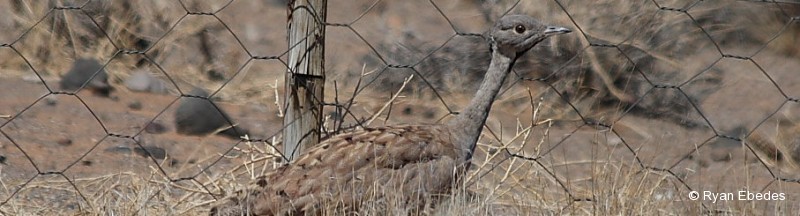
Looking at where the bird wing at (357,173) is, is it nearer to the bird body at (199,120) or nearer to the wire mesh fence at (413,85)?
the wire mesh fence at (413,85)

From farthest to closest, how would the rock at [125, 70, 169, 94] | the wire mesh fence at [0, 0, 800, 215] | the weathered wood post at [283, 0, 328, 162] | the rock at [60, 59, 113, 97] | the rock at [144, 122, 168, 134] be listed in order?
the rock at [125, 70, 169, 94]
the rock at [60, 59, 113, 97]
the rock at [144, 122, 168, 134]
the wire mesh fence at [0, 0, 800, 215]
the weathered wood post at [283, 0, 328, 162]

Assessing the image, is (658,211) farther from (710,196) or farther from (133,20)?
(133,20)

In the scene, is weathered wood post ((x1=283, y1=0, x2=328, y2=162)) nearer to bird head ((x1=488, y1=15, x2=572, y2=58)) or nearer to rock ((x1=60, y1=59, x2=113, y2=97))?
bird head ((x1=488, y1=15, x2=572, y2=58))

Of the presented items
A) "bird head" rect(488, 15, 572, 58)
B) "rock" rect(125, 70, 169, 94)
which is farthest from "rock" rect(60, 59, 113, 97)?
"bird head" rect(488, 15, 572, 58)

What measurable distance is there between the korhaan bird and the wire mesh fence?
1.94 ft

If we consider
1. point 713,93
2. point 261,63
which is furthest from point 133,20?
point 713,93

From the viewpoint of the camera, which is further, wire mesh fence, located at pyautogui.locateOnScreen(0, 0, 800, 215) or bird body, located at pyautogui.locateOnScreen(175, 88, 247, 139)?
bird body, located at pyautogui.locateOnScreen(175, 88, 247, 139)

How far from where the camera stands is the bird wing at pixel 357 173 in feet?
15.1

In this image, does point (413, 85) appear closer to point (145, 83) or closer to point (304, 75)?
point (145, 83)

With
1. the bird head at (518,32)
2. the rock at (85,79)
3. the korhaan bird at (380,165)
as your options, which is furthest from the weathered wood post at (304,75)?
the rock at (85,79)

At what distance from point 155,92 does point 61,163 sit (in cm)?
168

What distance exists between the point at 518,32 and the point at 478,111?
0.32 m

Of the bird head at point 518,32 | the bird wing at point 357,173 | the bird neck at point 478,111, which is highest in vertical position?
the bird head at point 518,32

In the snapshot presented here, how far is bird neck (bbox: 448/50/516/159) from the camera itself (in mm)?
4980
